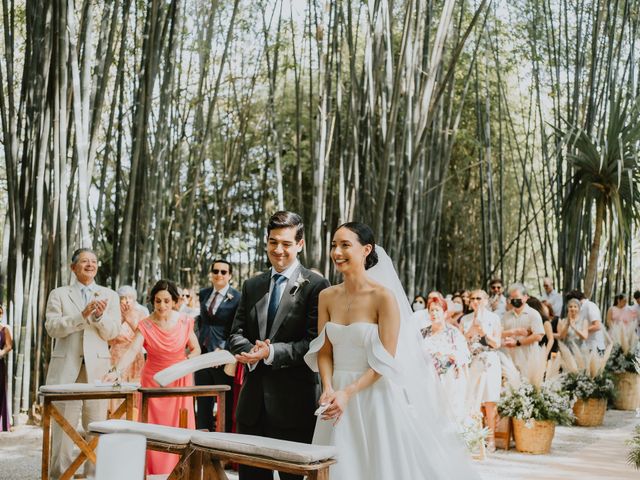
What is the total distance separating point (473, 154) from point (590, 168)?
460cm

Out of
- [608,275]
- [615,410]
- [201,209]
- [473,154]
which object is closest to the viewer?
[615,410]

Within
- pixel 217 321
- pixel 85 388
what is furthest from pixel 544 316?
pixel 85 388

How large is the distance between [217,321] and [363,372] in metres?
2.19

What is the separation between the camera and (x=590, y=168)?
26.8ft

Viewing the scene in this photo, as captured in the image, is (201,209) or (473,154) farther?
(473,154)

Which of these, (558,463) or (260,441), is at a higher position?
(260,441)

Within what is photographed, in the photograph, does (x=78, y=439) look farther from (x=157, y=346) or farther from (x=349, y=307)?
(x=349, y=307)

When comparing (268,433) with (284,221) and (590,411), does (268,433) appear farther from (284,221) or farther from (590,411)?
(590,411)

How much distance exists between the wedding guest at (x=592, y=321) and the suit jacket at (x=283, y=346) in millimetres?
4977

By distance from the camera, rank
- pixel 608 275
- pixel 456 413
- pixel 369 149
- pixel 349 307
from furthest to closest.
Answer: pixel 608 275 < pixel 369 149 < pixel 456 413 < pixel 349 307

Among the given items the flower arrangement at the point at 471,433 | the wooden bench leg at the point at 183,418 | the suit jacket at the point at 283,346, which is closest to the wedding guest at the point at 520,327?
the flower arrangement at the point at 471,433

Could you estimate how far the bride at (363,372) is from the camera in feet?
8.38

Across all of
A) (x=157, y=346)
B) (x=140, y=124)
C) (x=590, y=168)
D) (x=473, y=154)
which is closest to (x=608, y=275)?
(x=590, y=168)

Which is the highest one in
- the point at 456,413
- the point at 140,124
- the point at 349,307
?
the point at 140,124
